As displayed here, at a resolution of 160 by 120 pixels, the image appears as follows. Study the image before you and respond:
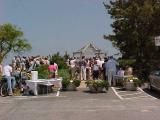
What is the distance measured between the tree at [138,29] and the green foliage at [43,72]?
7.73m

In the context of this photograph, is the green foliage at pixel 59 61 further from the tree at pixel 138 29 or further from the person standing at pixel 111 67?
the person standing at pixel 111 67

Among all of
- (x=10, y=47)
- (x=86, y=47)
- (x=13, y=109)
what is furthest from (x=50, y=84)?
(x=10, y=47)

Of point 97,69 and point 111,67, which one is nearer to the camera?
point 111,67

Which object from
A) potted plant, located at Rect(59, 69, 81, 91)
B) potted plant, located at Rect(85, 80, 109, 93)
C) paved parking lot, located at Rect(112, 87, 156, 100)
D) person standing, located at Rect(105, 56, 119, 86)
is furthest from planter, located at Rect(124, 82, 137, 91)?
potted plant, located at Rect(59, 69, 81, 91)

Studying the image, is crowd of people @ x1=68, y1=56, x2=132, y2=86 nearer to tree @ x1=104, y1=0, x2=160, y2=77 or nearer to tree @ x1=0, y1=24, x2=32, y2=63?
tree @ x1=104, y1=0, x2=160, y2=77

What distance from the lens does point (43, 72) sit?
3014 centimetres

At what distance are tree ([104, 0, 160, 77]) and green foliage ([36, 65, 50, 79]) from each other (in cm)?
773

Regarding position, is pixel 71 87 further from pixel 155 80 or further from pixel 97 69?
pixel 155 80

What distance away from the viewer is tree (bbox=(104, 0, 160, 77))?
3619cm

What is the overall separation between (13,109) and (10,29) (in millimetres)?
68129

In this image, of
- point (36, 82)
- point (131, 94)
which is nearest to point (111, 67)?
point (131, 94)

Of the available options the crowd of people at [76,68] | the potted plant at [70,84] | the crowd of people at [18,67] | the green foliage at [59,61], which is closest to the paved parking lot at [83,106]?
the potted plant at [70,84]

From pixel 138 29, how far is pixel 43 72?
30.4 feet

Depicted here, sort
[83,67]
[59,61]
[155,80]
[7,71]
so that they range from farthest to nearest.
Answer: [59,61] < [83,67] < [7,71] < [155,80]
